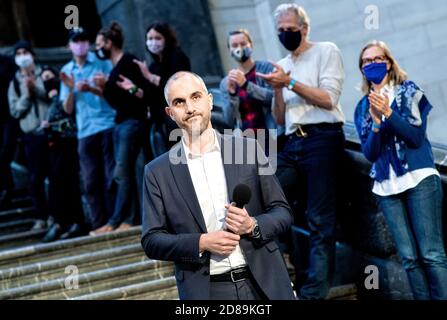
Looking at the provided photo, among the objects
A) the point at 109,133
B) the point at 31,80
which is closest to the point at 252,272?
the point at 109,133

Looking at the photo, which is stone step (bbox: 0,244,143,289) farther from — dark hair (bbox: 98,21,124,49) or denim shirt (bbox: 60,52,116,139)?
dark hair (bbox: 98,21,124,49)

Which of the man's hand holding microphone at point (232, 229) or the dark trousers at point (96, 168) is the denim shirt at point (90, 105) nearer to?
the dark trousers at point (96, 168)

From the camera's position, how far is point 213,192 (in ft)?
9.93

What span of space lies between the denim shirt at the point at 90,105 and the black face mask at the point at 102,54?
67mm

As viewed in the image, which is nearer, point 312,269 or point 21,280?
point 312,269

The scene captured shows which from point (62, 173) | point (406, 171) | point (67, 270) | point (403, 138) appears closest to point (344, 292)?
point (406, 171)

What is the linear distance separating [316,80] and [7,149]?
4332mm

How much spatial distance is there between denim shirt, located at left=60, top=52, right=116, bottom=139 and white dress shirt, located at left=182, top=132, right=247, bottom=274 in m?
3.71

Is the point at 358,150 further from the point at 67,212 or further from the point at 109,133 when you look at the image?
the point at 67,212

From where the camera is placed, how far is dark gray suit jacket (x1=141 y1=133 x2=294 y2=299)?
2.92 meters

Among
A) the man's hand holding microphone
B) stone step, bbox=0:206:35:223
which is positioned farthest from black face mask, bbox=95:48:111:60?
the man's hand holding microphone

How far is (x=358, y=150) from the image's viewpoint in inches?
204

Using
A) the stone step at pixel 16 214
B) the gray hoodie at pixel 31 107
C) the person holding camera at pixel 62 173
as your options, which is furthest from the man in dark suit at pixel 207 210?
the stone step at pixel 16 214

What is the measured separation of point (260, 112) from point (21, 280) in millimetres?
2292
